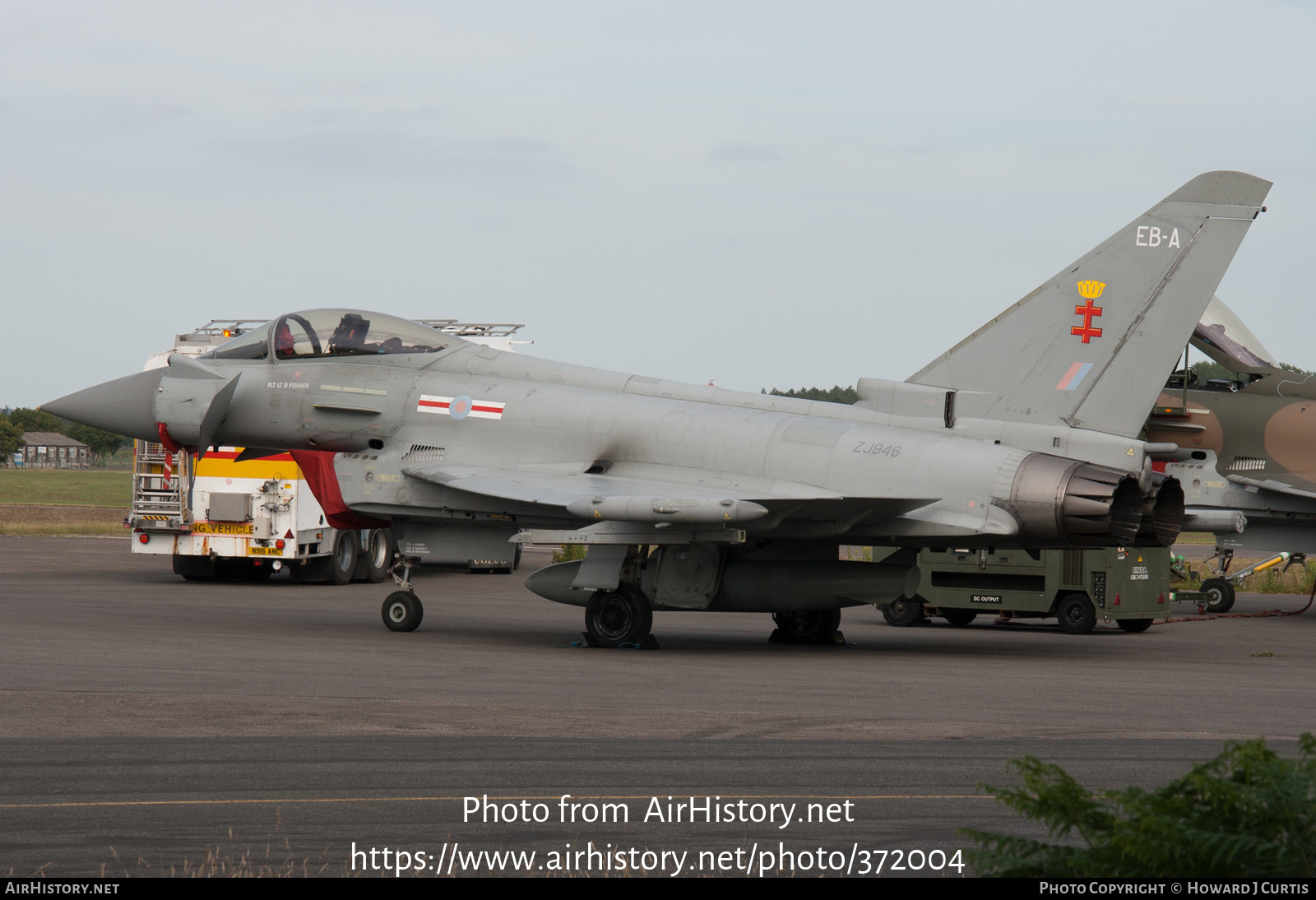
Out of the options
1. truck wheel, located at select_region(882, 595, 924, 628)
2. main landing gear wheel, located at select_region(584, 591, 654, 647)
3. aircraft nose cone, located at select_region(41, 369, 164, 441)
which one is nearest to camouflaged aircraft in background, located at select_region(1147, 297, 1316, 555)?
truck wheel, located at select_region(882, 595, 924, 628)

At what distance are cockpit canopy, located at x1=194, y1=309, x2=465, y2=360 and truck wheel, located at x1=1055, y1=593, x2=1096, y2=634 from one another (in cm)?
969

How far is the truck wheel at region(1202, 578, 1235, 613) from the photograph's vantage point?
75.1ft

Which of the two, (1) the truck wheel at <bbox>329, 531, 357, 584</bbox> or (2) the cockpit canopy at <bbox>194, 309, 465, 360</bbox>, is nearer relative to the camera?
(2) the cockpit canopy at <bbox>194, 309, 465, 360</bbox>

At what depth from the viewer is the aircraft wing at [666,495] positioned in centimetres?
1319

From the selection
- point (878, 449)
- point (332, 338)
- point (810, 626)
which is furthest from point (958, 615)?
A: point (332, 338)

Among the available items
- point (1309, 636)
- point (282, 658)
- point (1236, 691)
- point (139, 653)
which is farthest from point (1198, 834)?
point (1309, 636)

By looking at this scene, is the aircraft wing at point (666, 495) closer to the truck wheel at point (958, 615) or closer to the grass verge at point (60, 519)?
the truck wheel at point (958, 615)

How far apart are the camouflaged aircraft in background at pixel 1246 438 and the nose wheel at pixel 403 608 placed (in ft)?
41.5

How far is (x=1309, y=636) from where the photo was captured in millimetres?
18375

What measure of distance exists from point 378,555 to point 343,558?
1384 millimetres

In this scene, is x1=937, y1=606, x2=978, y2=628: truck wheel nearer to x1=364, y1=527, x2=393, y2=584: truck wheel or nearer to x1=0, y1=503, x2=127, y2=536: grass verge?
x1=364, y1=527, x2=393, y2=584: truck wheel

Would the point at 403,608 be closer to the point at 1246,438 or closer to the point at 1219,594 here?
the point at 1246,438

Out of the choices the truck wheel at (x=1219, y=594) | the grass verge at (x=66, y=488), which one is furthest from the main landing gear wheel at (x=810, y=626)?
the grass verge at (x=66, y=488)

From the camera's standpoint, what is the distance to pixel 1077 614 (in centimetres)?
1853
